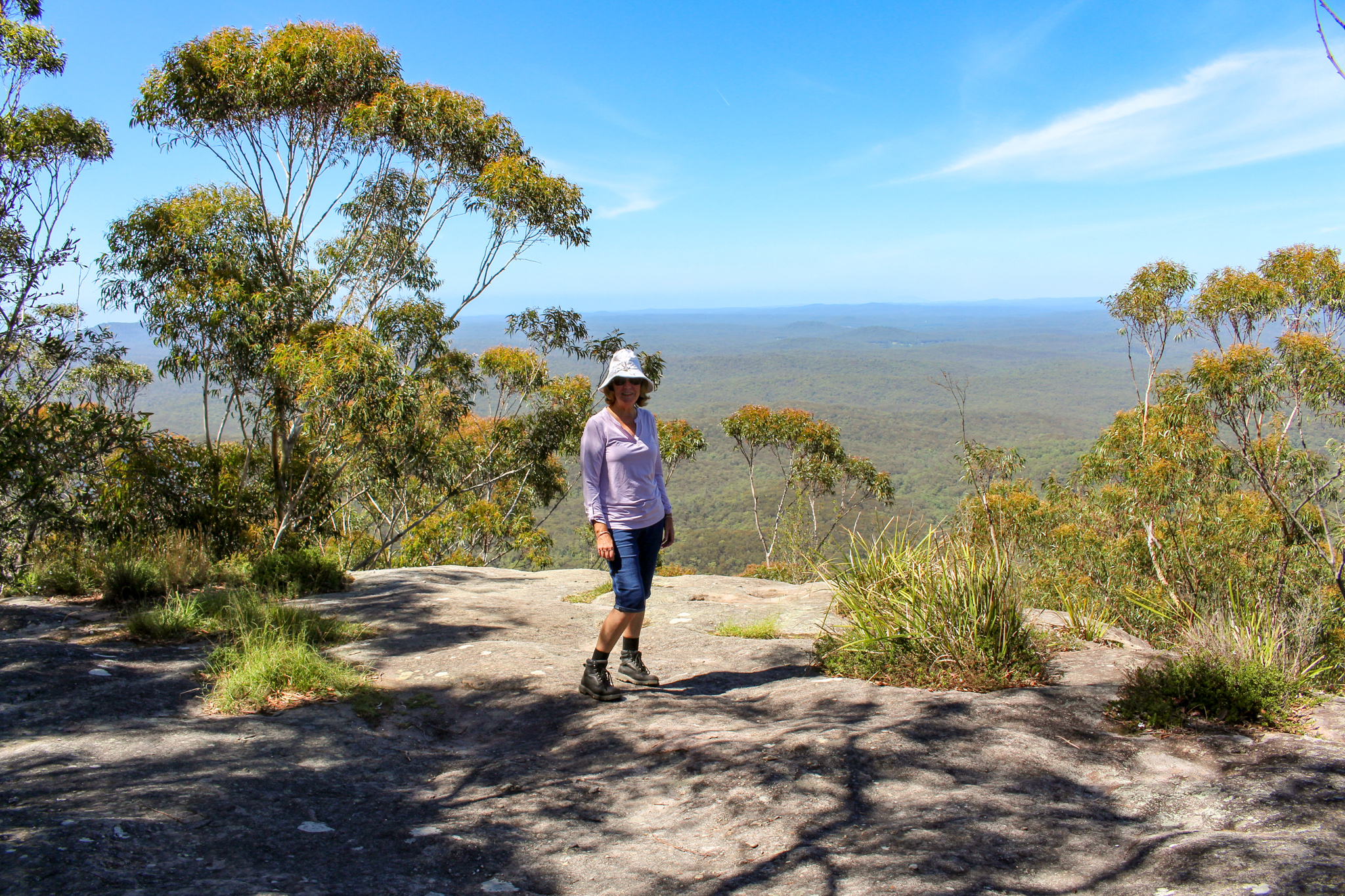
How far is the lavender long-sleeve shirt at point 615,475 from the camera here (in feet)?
13.0

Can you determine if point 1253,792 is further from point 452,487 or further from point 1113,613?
point 452,487

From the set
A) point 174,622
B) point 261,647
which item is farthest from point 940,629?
point 174,622

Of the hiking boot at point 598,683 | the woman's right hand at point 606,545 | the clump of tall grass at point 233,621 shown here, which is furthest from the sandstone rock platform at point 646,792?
the woman's right hand at point 606,545

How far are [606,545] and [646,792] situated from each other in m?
1.33

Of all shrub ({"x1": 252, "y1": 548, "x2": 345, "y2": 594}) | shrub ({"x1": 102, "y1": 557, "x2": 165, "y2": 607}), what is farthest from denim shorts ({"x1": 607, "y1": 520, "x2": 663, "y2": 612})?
shrub ({"x1": 252, "y1": 548, "x2": 345, "y2": 594})

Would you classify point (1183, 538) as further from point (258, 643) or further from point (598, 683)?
point (258, 643)

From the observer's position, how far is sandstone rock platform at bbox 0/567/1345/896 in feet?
6.83

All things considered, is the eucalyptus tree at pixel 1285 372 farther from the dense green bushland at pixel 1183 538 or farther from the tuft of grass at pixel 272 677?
the tuft of grass at pixel 272 677

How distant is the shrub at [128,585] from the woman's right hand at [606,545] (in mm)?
4112

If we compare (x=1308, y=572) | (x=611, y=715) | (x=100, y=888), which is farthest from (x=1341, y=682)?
(x=1308, y=572)

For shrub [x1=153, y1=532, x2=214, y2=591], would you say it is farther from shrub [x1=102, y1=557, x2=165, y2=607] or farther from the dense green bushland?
the dense green bushland

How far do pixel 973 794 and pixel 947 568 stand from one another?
71.3 inches

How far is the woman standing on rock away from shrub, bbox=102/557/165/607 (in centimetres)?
402

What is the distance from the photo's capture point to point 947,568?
4.29 meters
